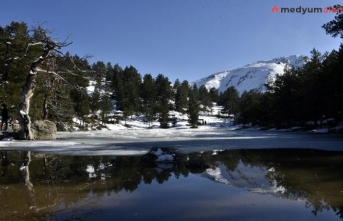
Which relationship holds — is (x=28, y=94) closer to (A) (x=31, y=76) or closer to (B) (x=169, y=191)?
(A) (x=31, y=76)

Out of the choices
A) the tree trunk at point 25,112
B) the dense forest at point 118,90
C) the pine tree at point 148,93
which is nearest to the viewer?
the tree trunk at point 25,112

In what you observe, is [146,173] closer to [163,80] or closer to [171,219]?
[171,219]

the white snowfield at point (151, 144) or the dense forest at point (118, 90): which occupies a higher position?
the dense forest at point (118, 90)

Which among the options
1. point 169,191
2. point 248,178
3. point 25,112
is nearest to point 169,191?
point 169,191

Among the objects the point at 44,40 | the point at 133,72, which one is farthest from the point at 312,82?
the point at 133,72

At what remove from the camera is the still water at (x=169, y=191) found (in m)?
4.12

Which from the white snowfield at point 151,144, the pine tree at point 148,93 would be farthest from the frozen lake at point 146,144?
the pine tree at point 148,93

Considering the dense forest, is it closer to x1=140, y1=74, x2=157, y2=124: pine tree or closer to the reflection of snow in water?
x1=140, y1=74, x2=157, y2=124: pine tree

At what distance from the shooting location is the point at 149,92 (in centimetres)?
12681

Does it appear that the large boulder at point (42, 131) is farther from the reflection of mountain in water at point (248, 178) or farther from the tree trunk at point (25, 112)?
the reflection of mountain in water at point (248, 178)

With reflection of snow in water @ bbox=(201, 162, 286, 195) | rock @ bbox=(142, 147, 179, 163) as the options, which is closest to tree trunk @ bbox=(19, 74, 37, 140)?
rock @ bbox=(142, 147, 179, 163)

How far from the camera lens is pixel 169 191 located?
18.0ft

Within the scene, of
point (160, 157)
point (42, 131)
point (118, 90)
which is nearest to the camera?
point (160, 157)

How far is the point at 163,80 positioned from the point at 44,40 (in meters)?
116
